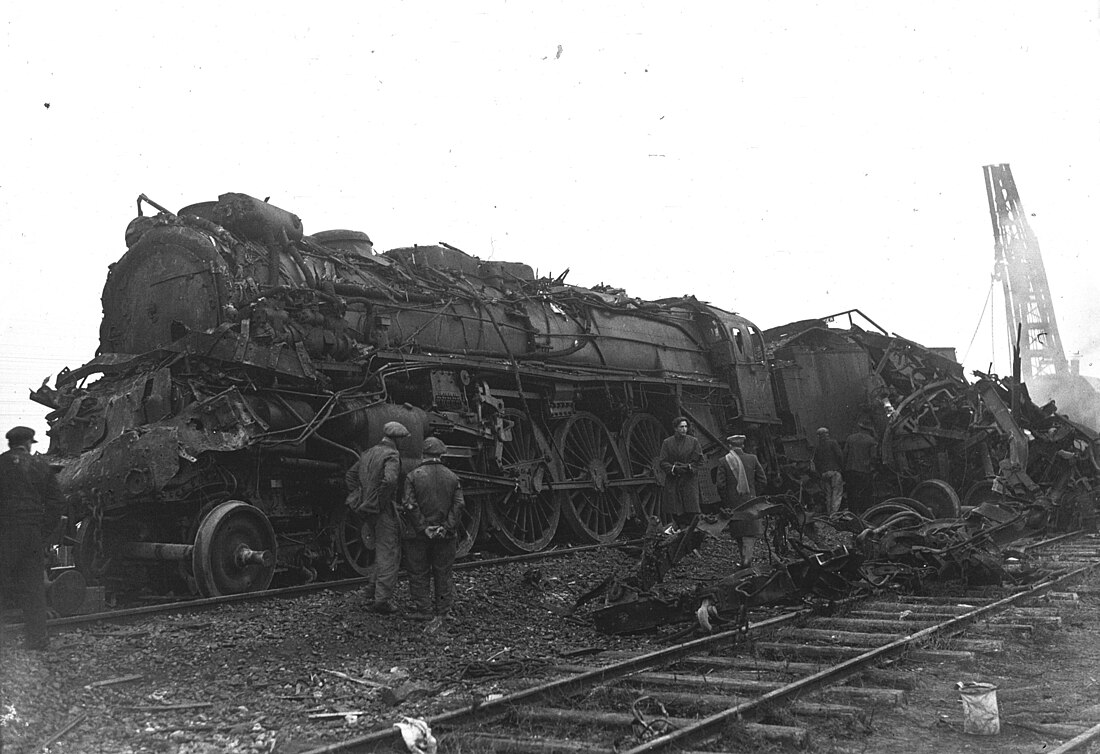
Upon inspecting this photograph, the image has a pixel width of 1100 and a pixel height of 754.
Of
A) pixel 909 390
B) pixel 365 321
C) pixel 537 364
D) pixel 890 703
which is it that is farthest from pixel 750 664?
pixel 909 390

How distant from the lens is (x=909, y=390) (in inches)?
580

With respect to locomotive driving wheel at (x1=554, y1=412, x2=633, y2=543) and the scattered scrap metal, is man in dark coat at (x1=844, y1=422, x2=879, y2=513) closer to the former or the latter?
locomotive driving wheel at (x1=554, y1=412, x2=633, y2=543)

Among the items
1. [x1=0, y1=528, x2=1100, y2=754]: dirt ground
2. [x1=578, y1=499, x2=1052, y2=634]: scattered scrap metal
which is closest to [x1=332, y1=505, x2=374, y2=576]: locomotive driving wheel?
[x1=0, y1=528, x2=1100, y2=754]: dirt ground

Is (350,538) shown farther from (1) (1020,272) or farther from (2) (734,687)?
(1) (1020,272)

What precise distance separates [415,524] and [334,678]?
1.85 meters

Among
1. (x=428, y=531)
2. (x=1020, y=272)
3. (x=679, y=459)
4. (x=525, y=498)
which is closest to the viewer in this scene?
(x=428, y=531)

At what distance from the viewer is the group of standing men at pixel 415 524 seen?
6.89m

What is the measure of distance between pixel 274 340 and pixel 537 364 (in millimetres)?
3426

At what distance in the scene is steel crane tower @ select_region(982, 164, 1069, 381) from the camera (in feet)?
78.9

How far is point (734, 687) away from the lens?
4680mm

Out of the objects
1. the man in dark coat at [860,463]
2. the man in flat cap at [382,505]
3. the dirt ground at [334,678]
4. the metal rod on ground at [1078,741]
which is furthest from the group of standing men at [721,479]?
the metal rod on ground at [1078,741]

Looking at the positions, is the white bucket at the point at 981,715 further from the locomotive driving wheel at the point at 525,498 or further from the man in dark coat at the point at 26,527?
the locomotive driving wheel at the point at 525,498

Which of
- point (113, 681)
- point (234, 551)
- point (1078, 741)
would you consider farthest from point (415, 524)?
point (1078, 741)

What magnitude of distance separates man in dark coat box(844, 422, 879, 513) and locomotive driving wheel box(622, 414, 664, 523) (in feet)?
9.98
